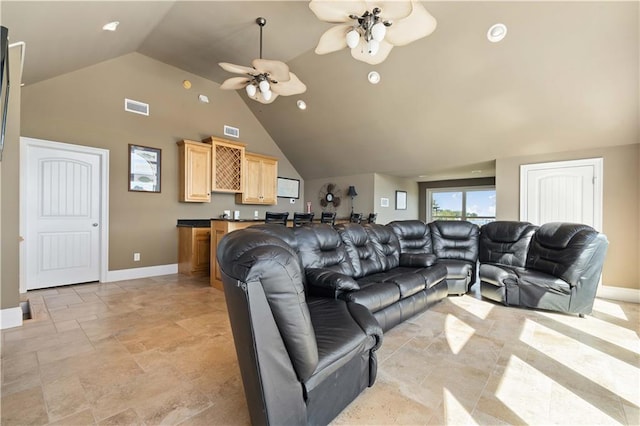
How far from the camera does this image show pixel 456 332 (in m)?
2.74

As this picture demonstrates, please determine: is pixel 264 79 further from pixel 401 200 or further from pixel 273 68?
pixel 401 200

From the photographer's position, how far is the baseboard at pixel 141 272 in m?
4.60

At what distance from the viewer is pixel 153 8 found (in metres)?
3.38

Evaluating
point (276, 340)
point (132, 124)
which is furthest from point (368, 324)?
point (132, 124)

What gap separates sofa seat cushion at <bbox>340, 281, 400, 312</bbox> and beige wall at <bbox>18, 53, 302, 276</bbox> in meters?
Answer: 4.16

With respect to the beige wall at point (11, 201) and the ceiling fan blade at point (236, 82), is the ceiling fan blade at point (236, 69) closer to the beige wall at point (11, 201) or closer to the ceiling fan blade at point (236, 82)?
the ceiling fan blade at point (236, 82)

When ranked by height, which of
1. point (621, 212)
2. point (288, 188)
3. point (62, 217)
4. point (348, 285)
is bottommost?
point (348, 285)

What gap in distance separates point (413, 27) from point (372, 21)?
37 centimetres

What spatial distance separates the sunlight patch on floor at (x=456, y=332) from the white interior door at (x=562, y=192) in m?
2.90

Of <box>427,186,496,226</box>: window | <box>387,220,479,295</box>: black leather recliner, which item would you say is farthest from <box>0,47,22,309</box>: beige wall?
<box>427,186,496,226</box>: window

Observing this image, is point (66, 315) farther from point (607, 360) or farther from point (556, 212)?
point (556, 212)

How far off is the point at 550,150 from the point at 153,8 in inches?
238

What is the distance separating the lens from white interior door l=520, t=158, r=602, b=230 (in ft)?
13.6

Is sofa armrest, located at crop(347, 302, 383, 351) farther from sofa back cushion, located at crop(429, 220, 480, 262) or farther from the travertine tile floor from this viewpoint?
sofa back cushion, located at crop(429, 220, 480, 262)
